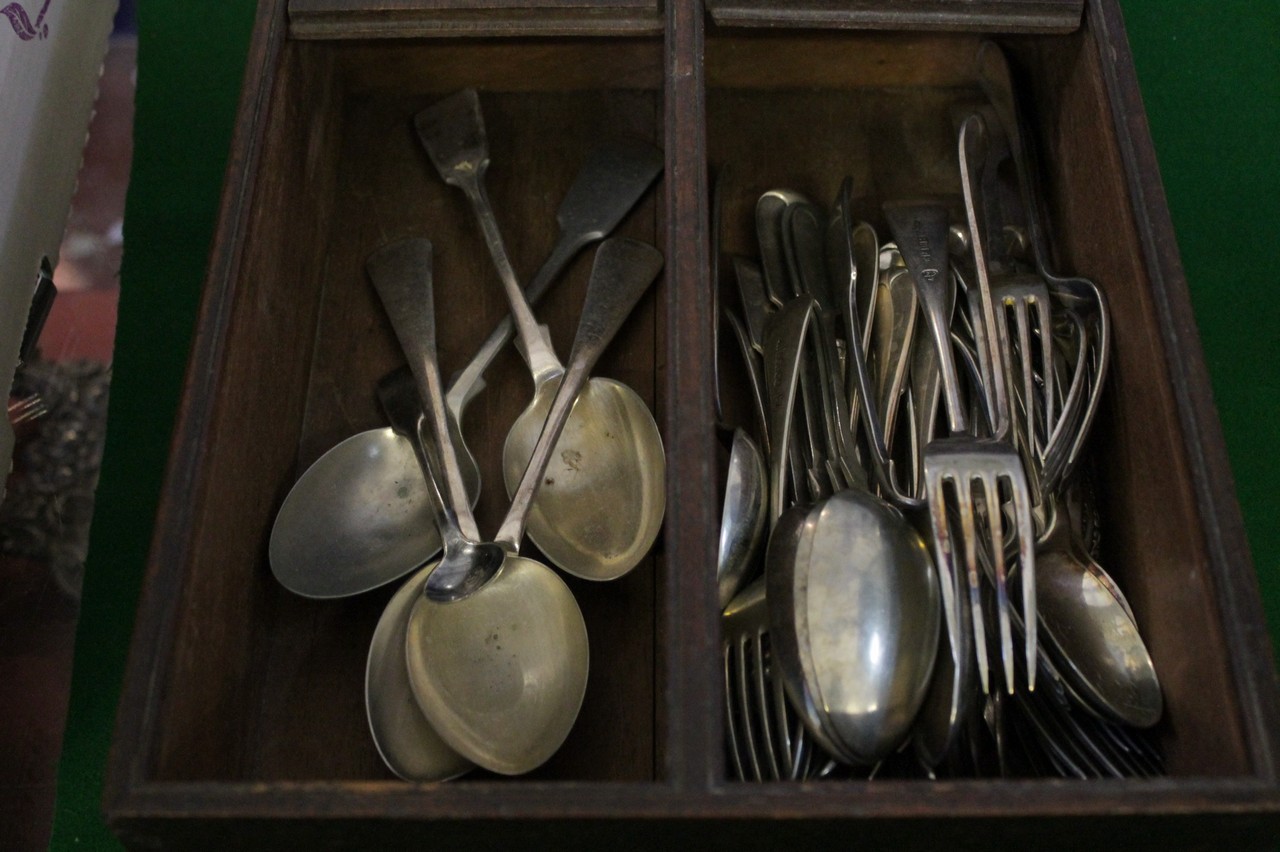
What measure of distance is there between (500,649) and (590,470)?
15 cm

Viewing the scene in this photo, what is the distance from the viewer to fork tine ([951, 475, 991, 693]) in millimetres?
625

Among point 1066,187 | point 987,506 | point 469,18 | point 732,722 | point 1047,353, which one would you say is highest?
point 469,18

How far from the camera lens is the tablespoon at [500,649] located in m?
0.69

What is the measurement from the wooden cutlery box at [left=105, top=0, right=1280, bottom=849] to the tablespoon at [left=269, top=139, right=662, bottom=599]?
0.02m

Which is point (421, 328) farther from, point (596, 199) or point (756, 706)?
point (756, 706)

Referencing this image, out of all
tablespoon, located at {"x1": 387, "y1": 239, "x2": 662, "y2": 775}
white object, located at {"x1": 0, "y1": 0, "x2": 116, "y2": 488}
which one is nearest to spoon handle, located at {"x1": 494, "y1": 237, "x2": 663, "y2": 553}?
tablespoon, located at {"x1": 387, "y1": 239, "x2": 662, "y2": 775}

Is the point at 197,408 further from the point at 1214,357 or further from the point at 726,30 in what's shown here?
the point at 1214,357

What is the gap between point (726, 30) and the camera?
0.87 m

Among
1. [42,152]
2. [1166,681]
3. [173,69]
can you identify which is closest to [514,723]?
[1166,681]

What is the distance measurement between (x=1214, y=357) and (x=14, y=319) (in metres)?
0.93

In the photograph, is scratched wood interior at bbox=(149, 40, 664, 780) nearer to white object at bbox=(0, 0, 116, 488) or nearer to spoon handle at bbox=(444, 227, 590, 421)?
spoon handle at bbox=(444, 227, 590, 421)

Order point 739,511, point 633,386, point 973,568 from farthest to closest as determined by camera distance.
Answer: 1. point 633,386
2. point 739,511
3. point 973,568

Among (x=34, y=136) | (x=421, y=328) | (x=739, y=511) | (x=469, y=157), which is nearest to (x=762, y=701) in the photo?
(x=739, y=511)

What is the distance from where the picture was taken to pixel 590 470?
2.64 ft
